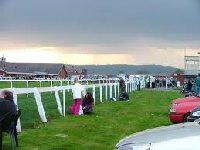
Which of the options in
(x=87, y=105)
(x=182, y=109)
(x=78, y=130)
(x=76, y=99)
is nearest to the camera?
(x=78, y=130)

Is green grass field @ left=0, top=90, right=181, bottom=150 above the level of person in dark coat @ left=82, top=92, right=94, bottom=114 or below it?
below

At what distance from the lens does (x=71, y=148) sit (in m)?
10.8

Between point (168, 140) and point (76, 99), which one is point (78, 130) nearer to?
point (76, 99)

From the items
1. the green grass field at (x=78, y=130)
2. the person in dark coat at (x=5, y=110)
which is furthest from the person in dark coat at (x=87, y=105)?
the person in dark coat at (x=5, y=110)

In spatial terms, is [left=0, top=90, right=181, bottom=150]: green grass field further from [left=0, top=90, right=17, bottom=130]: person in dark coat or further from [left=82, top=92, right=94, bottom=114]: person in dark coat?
[left=0, top=90, right=17, bottom=130]: person in dark coat

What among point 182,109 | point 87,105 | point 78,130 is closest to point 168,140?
point 78,130

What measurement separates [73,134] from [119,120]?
4.05 m

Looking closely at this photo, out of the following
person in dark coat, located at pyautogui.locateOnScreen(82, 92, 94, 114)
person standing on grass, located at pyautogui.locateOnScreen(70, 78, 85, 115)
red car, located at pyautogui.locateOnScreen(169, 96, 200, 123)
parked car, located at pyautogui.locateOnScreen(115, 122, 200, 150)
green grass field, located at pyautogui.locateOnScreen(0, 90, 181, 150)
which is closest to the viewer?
parked car, located at pyautogui.locateOnScreen(115, 122, 200, 150)

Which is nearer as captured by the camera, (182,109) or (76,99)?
(182,109)

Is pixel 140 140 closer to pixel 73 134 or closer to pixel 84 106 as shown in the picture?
pixel 73 134

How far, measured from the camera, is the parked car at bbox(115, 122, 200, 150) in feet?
18.4

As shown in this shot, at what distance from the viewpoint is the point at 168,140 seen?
5.73 metres

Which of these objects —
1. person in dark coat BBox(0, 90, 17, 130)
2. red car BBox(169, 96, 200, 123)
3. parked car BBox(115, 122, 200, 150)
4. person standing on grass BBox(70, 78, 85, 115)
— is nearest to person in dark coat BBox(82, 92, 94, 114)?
person standing on grass BBox(70, 78, 85, 115)

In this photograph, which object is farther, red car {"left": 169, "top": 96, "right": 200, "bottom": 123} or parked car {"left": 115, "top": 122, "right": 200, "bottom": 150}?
red car {"left": 169, "top": 96, "right": 200, "bottom": 123}
